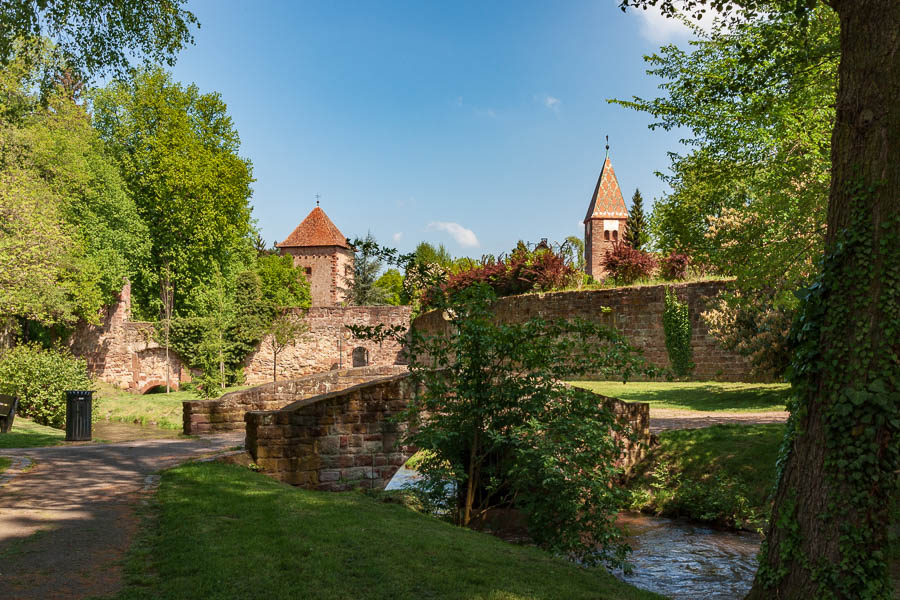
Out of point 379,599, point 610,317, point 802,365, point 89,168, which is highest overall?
point 89,168

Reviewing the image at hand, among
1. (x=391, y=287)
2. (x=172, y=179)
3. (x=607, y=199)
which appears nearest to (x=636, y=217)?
(x=607, y=199)

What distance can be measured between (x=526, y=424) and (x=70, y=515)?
4.69 metres

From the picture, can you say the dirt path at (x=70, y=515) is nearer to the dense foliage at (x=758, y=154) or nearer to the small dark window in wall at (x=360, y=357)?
the dense foliage at (x=758, y=154)

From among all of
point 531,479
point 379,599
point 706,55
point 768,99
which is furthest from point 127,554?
point 706,55

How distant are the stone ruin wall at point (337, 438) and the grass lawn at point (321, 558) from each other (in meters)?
2.45

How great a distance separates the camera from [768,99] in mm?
10508

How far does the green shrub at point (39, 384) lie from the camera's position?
16531 mm

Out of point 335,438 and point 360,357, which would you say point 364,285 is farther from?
point 335,438

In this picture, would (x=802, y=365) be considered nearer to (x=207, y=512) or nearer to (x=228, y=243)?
(x=207, y=512)

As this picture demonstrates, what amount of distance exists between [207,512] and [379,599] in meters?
2.57

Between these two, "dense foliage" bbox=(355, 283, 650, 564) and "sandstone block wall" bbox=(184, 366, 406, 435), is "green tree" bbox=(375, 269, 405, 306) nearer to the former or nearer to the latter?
"sandstone block wall" bbox=(184, 366, 406, 435)

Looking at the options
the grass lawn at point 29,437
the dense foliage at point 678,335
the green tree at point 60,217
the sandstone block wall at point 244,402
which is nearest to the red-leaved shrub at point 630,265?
the dense foliage at point 678,335

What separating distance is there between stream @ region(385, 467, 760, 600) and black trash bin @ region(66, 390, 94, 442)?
32.3ft

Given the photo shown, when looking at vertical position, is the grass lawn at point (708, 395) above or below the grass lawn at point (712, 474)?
above
